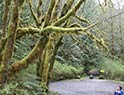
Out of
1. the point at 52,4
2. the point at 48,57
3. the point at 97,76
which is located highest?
the point at 52,4

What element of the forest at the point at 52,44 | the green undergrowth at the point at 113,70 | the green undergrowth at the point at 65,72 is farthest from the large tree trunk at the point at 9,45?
the green undergrowth at the point at 113,70

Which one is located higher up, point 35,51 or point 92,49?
point 35,51

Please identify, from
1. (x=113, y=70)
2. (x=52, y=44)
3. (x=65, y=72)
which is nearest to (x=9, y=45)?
(x=52, y=44)

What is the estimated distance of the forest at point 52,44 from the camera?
12.1 m

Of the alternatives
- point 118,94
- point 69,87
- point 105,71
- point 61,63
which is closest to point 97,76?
point 105,71

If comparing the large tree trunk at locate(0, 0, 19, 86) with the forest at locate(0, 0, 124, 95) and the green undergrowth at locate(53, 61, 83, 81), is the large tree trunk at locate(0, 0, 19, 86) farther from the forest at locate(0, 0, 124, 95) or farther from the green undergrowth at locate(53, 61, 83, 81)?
the green undergrowth at locate(53, 61, 83, 81)

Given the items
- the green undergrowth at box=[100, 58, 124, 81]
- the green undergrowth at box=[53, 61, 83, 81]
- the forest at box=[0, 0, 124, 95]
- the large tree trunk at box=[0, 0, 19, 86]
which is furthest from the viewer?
the green undergrowth at box=[100, 58, 124, 81]

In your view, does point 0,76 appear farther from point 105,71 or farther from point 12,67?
point 105,71

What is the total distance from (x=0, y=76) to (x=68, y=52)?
23.9m

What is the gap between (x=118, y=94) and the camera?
18250mm

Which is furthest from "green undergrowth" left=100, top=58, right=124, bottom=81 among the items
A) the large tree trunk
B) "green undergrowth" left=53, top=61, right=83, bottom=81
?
the large tree trunk

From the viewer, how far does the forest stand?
12102 millimetres

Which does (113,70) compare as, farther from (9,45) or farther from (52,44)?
(9,45)

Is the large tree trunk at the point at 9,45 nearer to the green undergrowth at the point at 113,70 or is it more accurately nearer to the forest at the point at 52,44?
the forest at the point at 52,44
